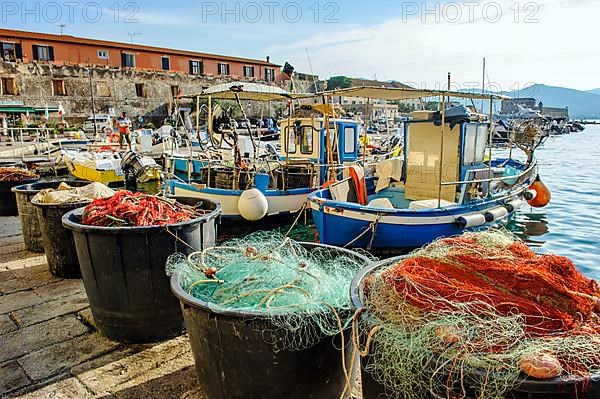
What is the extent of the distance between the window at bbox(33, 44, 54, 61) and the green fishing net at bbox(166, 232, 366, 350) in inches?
1891

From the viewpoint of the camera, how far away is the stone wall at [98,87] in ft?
123

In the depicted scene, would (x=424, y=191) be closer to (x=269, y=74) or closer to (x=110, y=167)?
(x=110, y=167)

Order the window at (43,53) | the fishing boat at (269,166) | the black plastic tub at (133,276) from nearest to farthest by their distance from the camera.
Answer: the black plastic tub at (133,276) < the fishing boat at (269,166) < the window at (43,53)

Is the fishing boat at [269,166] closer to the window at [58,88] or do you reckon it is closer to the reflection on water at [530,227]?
the reflection on water at [530,227]

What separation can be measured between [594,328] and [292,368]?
4.63 ft

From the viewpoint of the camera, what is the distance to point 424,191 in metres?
8.55

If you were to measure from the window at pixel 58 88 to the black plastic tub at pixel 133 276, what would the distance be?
41.8 metres

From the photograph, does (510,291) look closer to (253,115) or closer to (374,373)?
(374,373)

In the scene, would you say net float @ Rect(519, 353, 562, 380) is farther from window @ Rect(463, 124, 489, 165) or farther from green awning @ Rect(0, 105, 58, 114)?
green awning @ Rect(0, 105, 58, 114)

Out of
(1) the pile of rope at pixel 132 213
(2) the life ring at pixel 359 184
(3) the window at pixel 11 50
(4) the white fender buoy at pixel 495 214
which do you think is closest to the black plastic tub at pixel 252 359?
(1) the pile of rope at pixel 132 213

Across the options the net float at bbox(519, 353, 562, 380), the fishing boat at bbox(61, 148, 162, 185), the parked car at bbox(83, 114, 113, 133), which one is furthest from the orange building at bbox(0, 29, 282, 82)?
the net float at bbox(519, 353, 562, 380)

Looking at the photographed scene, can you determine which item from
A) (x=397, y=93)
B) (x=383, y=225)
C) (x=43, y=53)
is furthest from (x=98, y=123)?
(x=383, y=225)

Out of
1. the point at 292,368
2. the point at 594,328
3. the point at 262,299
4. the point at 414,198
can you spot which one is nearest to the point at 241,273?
the point at 262,299

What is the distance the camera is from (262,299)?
2.43 m
